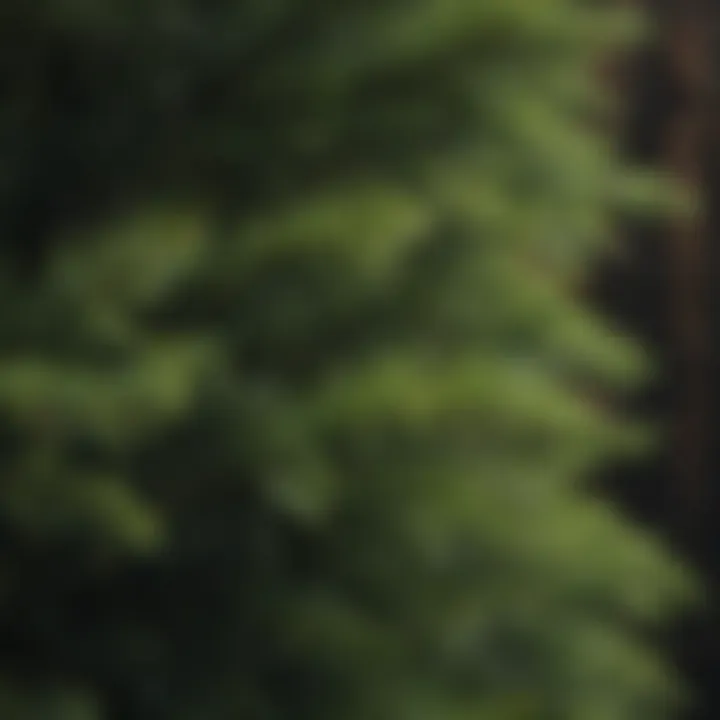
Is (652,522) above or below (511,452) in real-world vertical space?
above

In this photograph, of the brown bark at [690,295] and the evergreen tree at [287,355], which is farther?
the brown bark at [690,295]

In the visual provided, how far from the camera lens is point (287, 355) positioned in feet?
2.44

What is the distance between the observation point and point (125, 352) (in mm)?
629

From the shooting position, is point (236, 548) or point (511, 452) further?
point (511, 452)

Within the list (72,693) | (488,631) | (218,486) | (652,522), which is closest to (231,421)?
(218,486)

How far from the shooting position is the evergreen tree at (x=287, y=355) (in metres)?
0.65

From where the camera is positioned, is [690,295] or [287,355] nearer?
[287,355]

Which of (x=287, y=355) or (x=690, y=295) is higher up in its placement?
(x=690, y=295)

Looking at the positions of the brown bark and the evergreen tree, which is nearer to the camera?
the evergreen tree

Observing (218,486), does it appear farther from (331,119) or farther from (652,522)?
(652,522)

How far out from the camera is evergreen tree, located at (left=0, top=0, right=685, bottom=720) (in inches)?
25.6

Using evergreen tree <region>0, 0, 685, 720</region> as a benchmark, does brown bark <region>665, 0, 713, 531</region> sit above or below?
above

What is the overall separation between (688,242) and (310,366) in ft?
3.18

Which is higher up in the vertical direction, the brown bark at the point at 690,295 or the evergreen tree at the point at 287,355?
the brown bark at the point at 690,295
